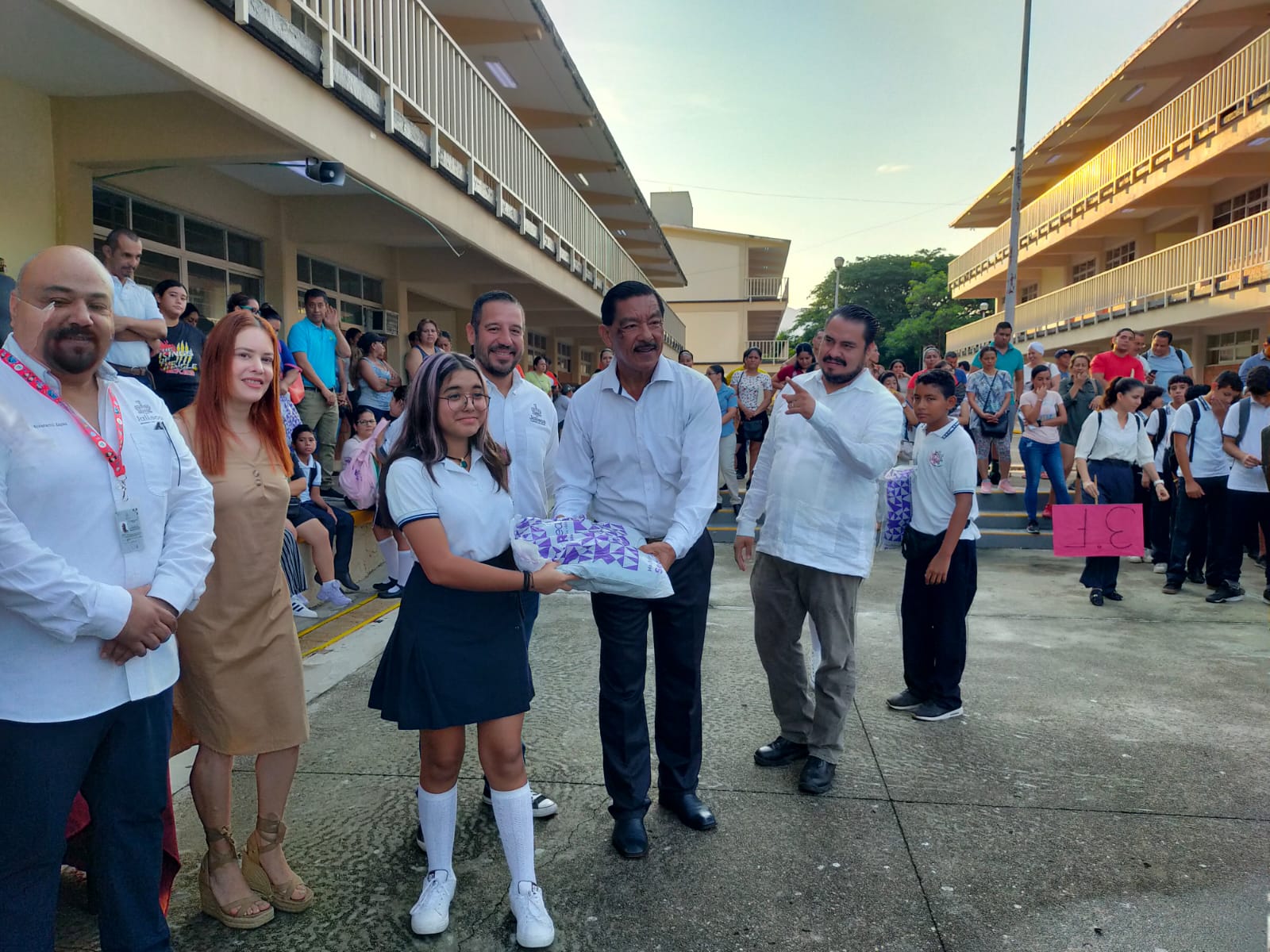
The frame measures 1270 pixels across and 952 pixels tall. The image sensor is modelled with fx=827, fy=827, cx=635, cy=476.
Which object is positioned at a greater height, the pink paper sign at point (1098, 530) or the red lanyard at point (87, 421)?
the red lanyard at point (87, 421)

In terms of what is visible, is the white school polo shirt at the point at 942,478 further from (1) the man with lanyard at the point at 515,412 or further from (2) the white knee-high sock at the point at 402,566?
(2) the white knee-high sock at the point at 402,566

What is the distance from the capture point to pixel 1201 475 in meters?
7.43

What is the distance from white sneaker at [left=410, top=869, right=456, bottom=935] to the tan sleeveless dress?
2.02 ft

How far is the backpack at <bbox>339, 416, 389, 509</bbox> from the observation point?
6457 mm

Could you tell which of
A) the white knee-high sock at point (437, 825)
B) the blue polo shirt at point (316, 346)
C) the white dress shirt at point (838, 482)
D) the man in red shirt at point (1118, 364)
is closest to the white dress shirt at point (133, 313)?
the blue polo shirt at point (316, 346)

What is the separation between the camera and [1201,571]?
7.82m

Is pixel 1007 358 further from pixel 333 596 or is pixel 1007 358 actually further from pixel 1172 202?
A: pixel 1172 202

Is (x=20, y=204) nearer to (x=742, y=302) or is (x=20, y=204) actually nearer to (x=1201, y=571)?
(x=1201, y=571)

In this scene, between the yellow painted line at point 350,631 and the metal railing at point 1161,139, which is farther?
the metal railing at point 1161,139

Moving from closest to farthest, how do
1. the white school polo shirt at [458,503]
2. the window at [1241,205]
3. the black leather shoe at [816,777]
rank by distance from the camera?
the white school polo shirt at [458,503]
the black leather shoe at [816,777]
the window at [1241,205]

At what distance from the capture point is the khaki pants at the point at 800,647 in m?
3.50

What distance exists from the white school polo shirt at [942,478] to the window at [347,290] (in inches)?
304

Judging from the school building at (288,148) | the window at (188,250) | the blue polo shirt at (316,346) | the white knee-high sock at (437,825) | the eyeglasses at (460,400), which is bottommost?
the white knee-high sock at (437,825)

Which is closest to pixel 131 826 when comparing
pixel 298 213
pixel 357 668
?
pixel 357 668
